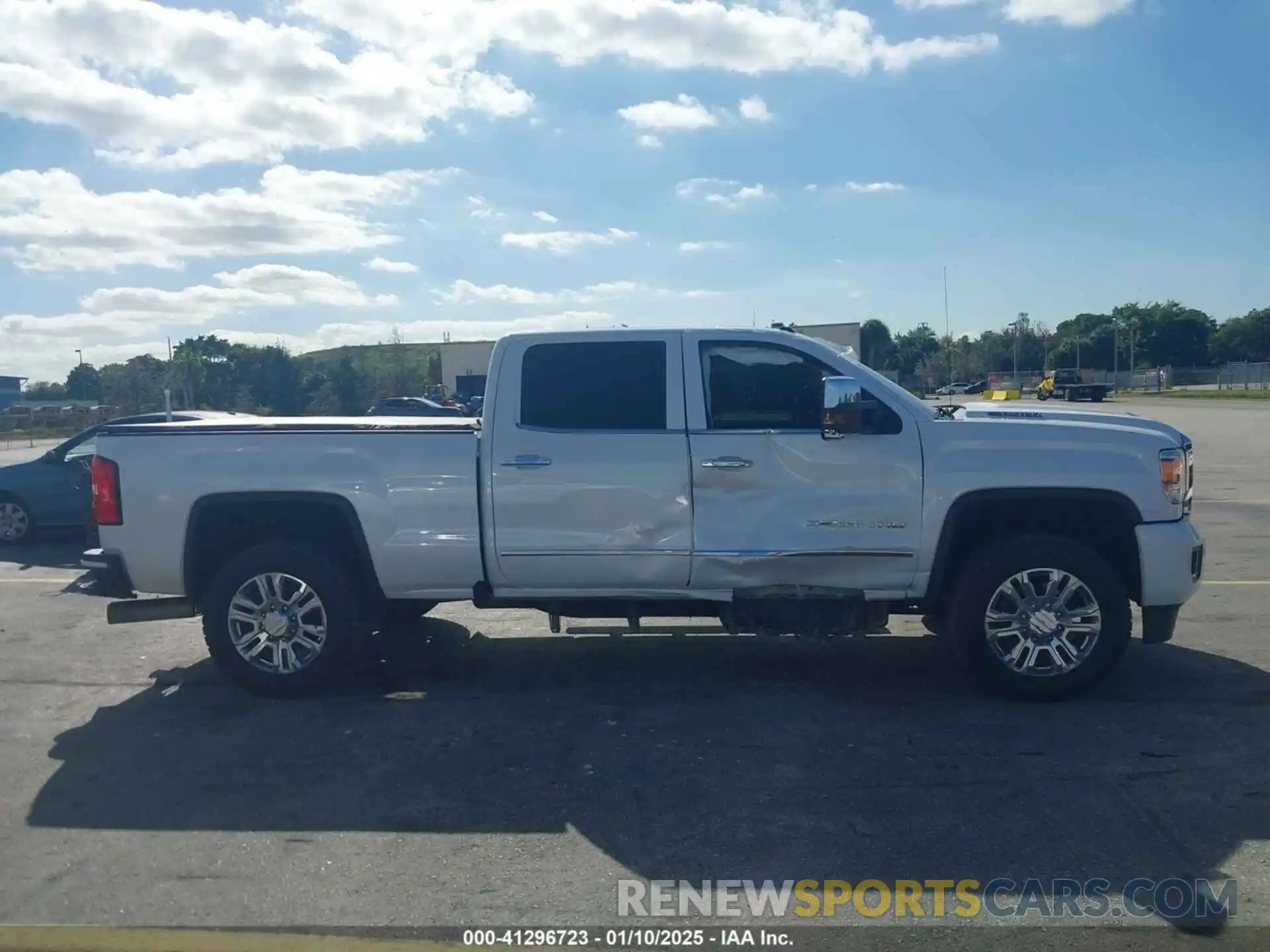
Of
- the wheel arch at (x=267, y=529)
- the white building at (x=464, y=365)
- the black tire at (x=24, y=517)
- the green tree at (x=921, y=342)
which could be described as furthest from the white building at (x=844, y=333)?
the green tree at (x=921, y=342)

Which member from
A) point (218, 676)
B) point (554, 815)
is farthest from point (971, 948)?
point (218, 676)

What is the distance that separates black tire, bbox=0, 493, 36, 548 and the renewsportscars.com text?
37.3 feet

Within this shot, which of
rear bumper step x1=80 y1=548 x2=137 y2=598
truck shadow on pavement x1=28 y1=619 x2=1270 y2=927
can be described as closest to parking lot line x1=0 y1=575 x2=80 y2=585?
truck shadow on pavement x1=28 y1=619 x2=1270 y2=927

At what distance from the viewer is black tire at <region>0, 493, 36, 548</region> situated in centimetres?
1329

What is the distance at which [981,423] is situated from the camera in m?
6.47

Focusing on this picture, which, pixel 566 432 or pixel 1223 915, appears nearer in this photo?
pixel 1223 915

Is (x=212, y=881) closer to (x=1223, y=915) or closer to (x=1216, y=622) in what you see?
(x=1223, y=915)

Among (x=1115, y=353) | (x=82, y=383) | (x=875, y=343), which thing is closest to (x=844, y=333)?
(x=875, y=343)

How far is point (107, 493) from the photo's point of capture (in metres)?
6.83

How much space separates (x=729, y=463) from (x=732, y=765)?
68.7 inches

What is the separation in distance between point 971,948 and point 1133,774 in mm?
1902

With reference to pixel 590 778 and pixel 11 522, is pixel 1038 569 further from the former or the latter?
pixel 11 522

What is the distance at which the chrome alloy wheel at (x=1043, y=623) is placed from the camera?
639 cm

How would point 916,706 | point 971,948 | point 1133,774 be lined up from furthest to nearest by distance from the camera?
point 916,706, point 1133,774, point 971,948
